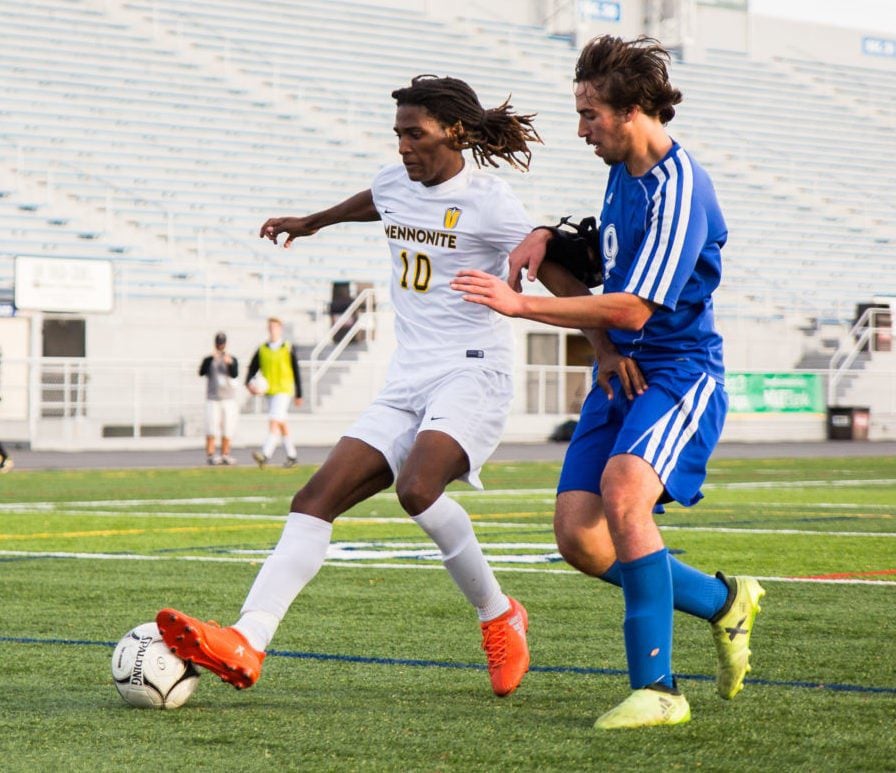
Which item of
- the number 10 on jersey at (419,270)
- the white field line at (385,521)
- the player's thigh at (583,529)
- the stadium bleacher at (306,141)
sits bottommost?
the white field line at (385,521)

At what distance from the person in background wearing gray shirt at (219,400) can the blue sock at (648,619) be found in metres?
17.8

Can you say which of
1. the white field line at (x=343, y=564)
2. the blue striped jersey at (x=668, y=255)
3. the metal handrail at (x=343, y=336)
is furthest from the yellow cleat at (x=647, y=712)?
the metal handrail at (x=343, y=336)

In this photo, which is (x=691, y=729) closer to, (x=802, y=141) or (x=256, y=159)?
(x=256, y=159)

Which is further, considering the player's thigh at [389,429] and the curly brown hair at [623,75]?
the player's thigh at [389,429]

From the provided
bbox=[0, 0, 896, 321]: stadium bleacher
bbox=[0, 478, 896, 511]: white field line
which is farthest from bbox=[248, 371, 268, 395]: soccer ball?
bbox=[0, 0, 896, 321]: stadium bleacher

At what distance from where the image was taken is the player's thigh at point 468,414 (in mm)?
5500

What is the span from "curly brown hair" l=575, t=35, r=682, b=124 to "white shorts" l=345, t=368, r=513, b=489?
4.00ft

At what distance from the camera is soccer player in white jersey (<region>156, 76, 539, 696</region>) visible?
17.8ft

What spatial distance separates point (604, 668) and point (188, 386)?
21902 millimetres

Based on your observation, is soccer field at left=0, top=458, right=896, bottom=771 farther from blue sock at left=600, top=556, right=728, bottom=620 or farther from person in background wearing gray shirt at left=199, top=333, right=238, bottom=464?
person in background wearing gray shirt at left=199, top=333, right=238, bottom=464

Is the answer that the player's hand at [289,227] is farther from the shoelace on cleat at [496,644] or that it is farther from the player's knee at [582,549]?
the player's knee at [582,549]

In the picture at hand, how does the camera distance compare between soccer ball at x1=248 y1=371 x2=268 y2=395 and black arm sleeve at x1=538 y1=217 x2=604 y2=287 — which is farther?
soccer ball at x1=248 y1=371 x2=268 y2=395

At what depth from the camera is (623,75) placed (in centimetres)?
475

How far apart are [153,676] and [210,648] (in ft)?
0.69
